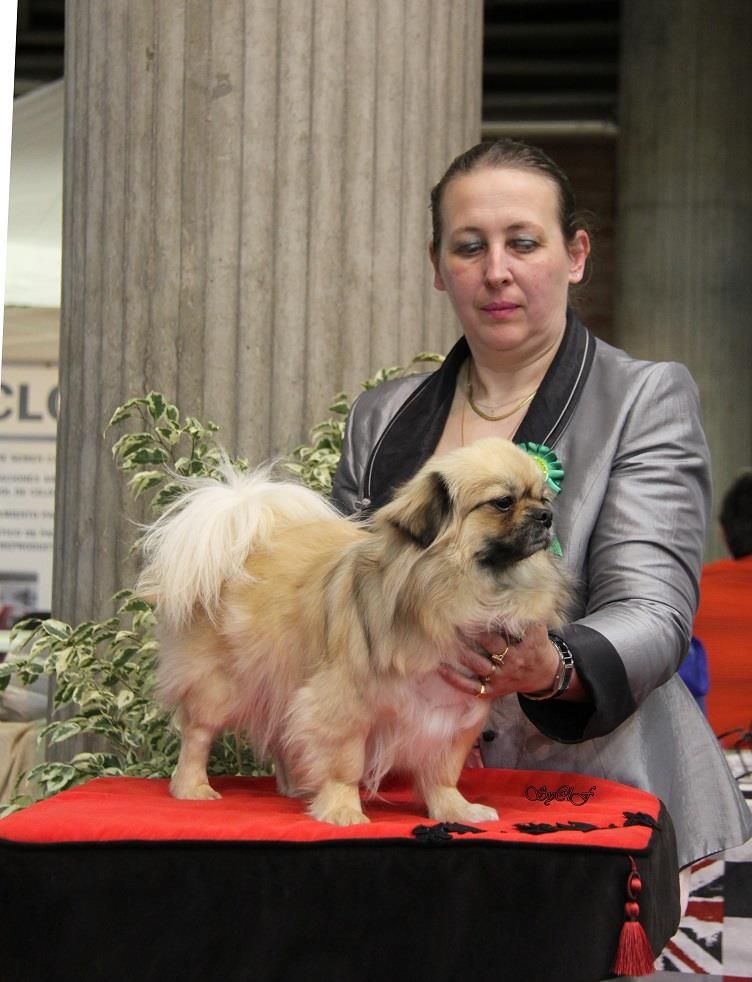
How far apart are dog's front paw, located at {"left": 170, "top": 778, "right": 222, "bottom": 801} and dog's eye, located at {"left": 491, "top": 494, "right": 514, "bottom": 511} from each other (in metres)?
0.60

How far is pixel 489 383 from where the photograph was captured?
2123 mm

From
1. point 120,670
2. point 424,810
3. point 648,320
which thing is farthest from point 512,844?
point 648,320

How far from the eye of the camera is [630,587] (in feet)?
5.93

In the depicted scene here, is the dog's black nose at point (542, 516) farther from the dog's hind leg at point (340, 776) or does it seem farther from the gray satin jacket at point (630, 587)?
the dog's hind leg at point (340, 776)

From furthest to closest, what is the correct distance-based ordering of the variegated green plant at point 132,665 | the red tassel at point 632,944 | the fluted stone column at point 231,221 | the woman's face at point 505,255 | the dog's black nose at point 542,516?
1. the fluted stone column at point 231,221
2. the variegated green plant at point 132,665
3. the woman's face at point 505,255
4. the dog's black nose at point 542,516
5. the red tassel at point 632,944

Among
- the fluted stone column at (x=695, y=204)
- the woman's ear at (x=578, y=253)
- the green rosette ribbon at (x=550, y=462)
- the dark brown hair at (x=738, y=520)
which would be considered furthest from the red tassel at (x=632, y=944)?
the fluted stone column at (x=695, y=204)

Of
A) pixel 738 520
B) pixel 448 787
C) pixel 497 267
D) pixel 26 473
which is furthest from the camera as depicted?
pixel 26 473

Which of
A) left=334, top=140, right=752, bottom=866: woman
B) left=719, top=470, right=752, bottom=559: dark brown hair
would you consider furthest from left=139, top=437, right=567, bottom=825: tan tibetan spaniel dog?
left=719, top=470, right=752, bottom=559: dark brown hair

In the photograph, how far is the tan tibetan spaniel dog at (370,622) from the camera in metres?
1.58

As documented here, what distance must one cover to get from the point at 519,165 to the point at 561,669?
77cm

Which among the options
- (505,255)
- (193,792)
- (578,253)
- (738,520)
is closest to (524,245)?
(505,255)

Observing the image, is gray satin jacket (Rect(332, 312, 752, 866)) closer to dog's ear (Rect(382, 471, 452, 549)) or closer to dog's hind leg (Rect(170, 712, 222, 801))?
dog's ear (Rect(382, 471, 452, 549))

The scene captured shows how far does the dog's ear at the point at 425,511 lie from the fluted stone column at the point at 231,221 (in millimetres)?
1616

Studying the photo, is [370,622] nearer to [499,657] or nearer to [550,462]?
[499,657]
